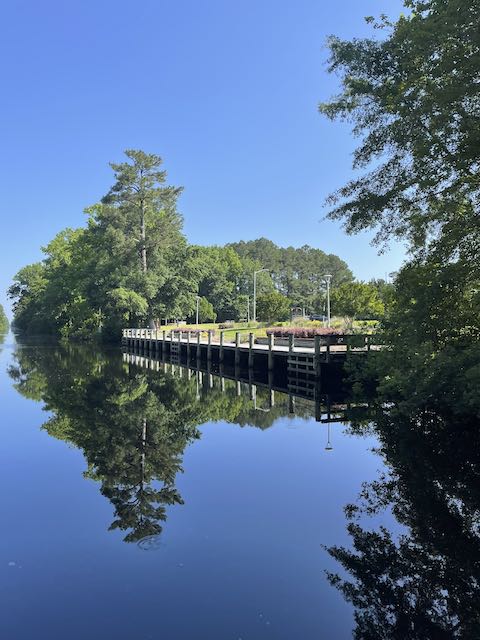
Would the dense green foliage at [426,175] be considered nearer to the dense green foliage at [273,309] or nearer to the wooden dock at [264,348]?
the wooden dock at [264,348]

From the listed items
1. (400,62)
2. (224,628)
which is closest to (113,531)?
(224,628)

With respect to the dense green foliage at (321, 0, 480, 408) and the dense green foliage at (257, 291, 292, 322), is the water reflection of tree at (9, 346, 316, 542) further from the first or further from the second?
the dense green foliage at (257, 291, 292, 322)

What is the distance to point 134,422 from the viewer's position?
12.0 meters

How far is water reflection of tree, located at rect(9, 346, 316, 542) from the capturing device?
7.09m

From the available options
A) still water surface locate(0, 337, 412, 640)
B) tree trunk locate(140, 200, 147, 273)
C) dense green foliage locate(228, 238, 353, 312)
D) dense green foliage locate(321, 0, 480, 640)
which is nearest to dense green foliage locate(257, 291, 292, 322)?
tree trunk locate(140, 200, 147, 273)

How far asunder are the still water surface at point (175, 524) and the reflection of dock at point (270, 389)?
6.14 ft

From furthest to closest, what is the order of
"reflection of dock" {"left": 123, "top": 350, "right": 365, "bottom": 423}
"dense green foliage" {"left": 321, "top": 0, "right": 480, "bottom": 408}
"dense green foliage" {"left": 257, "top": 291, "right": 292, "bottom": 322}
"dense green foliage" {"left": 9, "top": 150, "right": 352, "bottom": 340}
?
"dense green foliage" {"left": 257, "top": 291, "right": 292, "bottom": 322}
"dense green foliage" {"left": 9, "top": 150, "right": 352, "bottom": 340}
"reflection of dock" {"left": 123, "top": 350, "right": 365, "bottom": 423}
"dense green foliage" {"left": 321, "top": 0, "right": 480, "bottom": 408}

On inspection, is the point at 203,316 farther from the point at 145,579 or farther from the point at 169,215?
the point at 145,579

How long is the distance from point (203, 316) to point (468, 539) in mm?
74556

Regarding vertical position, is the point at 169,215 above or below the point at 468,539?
above

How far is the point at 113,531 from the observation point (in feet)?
19.6

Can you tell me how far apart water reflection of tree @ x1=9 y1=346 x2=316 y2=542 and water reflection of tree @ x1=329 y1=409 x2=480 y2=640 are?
2556mm

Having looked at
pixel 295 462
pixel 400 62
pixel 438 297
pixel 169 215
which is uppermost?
pixel 169 215

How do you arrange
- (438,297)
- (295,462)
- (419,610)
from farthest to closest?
(438,297) → (295,462) → (419,610)
